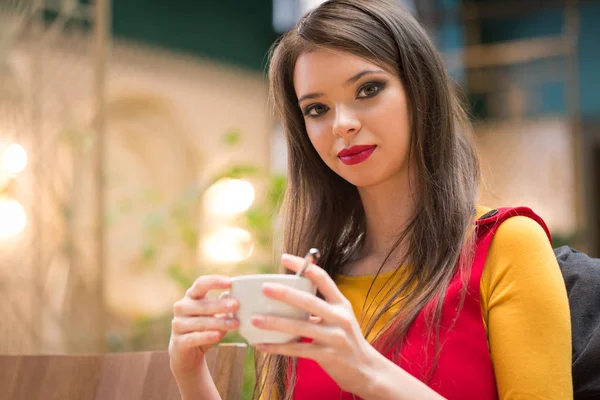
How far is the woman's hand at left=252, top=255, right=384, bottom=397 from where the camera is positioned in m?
0.87

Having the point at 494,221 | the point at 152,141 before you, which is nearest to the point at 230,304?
the point at 494,221

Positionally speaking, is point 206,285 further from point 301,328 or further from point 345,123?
point 345,123

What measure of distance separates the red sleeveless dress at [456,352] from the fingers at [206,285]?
1.16ft

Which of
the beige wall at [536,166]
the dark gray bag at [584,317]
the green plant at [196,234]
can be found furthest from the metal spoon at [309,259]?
the beige wall at [536,166]

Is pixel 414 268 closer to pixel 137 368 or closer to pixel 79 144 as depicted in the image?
pixel 137 368

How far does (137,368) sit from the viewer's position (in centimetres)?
120

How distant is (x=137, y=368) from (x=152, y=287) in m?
5.81

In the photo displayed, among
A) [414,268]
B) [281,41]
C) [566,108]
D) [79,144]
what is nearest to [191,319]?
[414,268]

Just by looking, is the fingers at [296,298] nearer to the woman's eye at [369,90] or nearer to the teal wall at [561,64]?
the woman's eye at [369,90]

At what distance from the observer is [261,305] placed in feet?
2.93

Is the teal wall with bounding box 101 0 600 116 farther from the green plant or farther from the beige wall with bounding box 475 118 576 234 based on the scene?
the green plant

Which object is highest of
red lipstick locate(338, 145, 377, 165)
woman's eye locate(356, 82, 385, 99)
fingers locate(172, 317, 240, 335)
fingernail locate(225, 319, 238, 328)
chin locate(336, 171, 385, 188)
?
woman's eye locate(356, 82, 385, 99)

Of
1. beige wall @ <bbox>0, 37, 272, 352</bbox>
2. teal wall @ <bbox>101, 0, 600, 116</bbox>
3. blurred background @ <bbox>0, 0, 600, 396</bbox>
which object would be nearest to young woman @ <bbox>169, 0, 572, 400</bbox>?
blurred background @ <bbox>0, 0, 600, 396</bbox>

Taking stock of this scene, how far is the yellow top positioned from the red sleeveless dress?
0.01m
